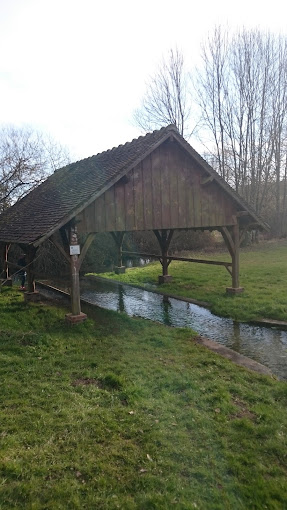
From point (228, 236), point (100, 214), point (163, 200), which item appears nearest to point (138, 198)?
point (163, 200)

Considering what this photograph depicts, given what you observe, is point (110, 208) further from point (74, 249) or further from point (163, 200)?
point (163, 200)

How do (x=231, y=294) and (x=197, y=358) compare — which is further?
(x=231, y=294)

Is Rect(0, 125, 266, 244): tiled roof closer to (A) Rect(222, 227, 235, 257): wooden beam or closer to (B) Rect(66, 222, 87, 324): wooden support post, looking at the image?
(B) Rect(66, 222, 87, 324): wooden support post

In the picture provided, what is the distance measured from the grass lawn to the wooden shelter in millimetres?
2806

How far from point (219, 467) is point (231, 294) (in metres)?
8.43

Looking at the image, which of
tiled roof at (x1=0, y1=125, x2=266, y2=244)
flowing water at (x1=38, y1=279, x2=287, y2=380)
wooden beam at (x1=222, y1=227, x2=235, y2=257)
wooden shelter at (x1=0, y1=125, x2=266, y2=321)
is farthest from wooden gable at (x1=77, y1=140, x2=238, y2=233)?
flowing water at (x1=38, y1=279, x2=287, y2=380)

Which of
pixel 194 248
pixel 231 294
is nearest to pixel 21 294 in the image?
pixel 231 294

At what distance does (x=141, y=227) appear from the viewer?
970 centimetres

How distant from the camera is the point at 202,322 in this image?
31.5 ft

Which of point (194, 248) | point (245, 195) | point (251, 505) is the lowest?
point (251, 505)

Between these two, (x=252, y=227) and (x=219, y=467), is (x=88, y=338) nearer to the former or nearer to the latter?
(x=219, y=467)

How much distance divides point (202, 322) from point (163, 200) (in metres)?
3.38

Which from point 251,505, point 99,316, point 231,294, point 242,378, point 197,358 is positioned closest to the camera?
point 251,505

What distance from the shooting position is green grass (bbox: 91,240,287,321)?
991 cm
